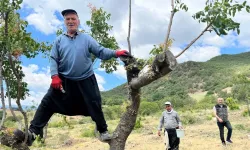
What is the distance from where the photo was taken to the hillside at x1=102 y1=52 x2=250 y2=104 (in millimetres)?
66438

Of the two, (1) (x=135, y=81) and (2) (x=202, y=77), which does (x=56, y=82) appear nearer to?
(1) (x=135, y=81)

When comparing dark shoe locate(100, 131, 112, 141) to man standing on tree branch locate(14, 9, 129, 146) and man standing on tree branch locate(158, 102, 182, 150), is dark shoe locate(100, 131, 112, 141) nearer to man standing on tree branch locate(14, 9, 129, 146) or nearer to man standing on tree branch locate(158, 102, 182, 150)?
man standing on tree branch locate(14, 9, 129, 146)

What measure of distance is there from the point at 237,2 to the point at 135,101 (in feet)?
5.45

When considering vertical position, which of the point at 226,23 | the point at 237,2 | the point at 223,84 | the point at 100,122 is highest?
the point at 223,84

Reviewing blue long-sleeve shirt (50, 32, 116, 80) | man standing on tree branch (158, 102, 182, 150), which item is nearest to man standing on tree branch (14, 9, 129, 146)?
blue long-sleeve shirt (50, 32, 116, 80)

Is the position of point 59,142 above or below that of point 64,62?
below

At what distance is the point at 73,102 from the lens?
381 cm

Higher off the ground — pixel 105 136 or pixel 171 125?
pixel 171 125

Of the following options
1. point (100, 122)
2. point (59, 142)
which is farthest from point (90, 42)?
point (59, 142)

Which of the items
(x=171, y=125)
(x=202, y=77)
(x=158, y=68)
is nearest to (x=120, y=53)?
(x=158, y=68)

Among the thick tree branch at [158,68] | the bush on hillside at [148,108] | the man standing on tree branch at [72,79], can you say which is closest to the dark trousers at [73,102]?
the man standing on tree branch at [72,79]

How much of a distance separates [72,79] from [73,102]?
258mm

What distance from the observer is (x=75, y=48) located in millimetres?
3729

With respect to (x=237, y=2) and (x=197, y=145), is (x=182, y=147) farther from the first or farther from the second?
(x=237, y=2)
